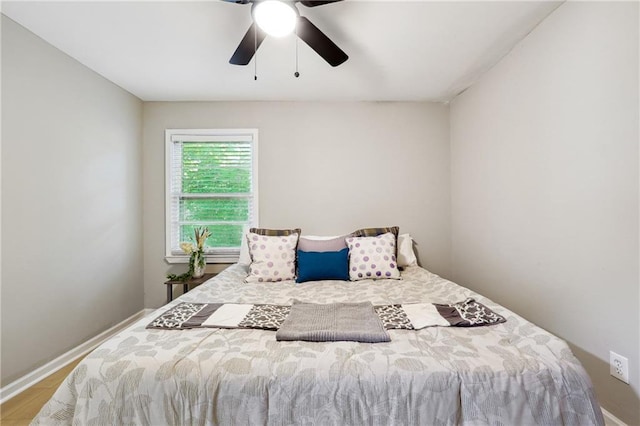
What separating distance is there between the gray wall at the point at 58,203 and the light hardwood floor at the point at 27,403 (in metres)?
0.13

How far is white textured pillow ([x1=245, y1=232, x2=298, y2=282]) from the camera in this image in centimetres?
248

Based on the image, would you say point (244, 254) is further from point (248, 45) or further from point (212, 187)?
point (248, 45)

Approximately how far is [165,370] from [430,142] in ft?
10.3

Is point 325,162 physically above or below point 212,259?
above

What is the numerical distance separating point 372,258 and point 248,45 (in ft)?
5.97

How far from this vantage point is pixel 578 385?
108 cm

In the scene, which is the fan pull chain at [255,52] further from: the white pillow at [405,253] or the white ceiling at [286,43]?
the white pillow at [405,253]

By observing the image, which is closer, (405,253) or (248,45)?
(248,45)

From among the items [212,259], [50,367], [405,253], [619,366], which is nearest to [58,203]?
[50,367]

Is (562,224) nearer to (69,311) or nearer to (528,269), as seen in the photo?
(528,269)

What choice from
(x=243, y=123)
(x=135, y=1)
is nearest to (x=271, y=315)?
(x=135, y=1)

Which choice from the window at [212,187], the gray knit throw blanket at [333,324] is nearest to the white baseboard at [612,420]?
the gray knit throw blanket at [333,324]

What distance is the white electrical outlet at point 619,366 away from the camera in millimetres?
1429

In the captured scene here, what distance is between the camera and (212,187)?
328cm
